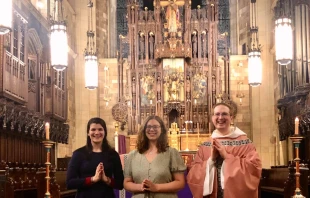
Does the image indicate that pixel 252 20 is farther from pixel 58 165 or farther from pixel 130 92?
pixel 58 165

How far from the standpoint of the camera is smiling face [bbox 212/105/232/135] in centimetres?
517

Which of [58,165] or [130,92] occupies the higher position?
[130,92]

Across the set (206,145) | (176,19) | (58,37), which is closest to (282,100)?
(176,19)

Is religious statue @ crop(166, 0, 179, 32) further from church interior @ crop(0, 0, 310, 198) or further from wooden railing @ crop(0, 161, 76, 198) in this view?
wooden railing @ crop(0, 161, 76, 198)

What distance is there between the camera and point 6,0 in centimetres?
905

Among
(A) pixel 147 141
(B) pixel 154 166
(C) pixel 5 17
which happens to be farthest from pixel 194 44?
(B) pixel 154 166

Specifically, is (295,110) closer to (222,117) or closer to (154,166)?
(222,117)

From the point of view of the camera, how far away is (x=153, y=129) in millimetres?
5242

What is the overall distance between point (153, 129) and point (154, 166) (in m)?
0.34

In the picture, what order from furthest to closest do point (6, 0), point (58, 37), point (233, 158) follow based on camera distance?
1. point (58, 37)
2. point (6, 0)
3. point (233, 158)

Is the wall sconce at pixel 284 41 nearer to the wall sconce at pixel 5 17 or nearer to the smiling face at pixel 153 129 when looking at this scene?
the wall sconce at pixel 5 17

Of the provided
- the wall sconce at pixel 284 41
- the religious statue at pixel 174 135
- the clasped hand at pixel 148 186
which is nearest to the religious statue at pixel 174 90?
the religious statue at pixel 174 135

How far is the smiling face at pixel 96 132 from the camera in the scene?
17.1 ft

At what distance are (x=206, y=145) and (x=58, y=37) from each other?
9.04 m
